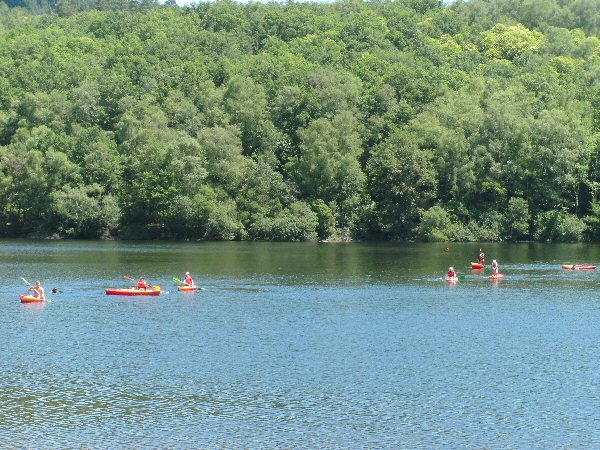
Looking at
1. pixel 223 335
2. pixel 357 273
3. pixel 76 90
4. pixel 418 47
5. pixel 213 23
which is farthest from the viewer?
pixel 213 23

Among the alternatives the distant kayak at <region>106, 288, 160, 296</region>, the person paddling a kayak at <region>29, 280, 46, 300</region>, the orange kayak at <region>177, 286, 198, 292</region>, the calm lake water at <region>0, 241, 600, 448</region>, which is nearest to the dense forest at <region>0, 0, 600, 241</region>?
the calm lake water at <region>0, 241, 600, 448</region>

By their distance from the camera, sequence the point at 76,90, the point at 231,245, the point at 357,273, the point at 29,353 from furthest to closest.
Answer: the point at 76,90
the point at 231,245
the point at 357,273
the point at 29,353

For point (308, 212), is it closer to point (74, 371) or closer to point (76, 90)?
point (76, 90)

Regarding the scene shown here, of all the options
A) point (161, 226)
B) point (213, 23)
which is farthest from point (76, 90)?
point (213, 23)

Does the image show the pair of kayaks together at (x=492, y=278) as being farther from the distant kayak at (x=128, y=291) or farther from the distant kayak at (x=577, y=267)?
the distant kayak at (x=128, y=291)

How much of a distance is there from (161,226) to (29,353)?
272 feet

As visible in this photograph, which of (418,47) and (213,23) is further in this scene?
(213,23)

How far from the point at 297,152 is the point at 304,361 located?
9158cm

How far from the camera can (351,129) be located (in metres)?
129

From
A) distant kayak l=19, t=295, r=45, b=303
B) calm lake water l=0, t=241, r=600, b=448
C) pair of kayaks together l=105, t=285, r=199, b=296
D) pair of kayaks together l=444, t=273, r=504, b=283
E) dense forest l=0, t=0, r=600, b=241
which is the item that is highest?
dense forest l=0, t=0, r=600, b=241

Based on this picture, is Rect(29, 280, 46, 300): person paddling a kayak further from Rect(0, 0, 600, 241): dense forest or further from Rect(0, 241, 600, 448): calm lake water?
Rect(0, 0, 600, 241): dense forest

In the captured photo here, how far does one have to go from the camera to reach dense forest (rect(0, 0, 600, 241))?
12194 centimetres

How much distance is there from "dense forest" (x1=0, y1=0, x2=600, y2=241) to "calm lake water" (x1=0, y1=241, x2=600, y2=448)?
132 ft

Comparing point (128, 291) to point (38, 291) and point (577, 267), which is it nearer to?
point (38, 291)
